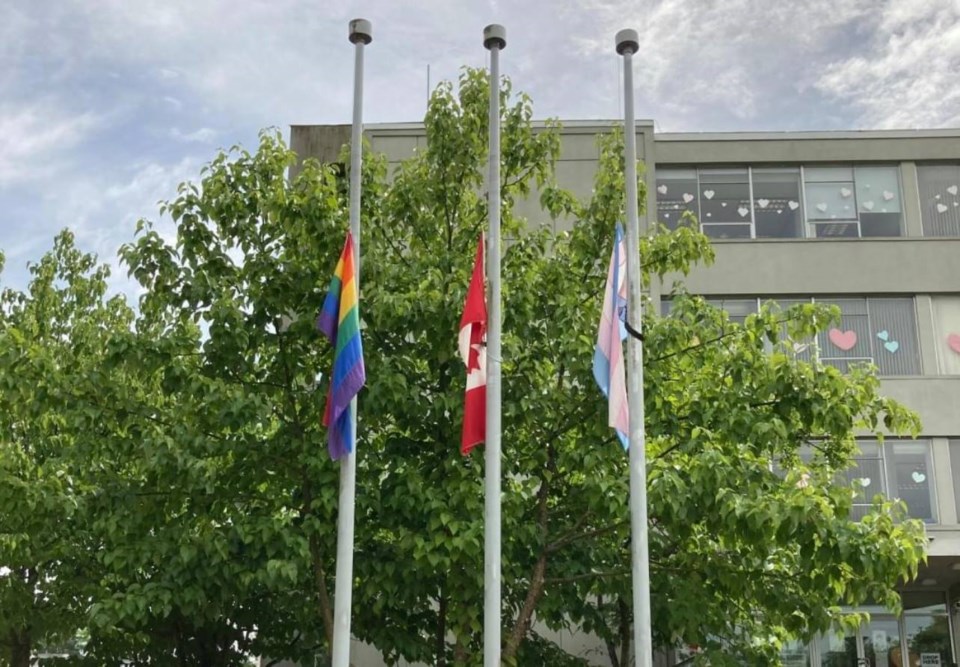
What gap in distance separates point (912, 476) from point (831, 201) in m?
6.70

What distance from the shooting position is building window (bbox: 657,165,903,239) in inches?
1018

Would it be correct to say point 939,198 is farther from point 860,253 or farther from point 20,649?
point 20,649

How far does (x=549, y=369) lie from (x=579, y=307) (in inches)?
34.1

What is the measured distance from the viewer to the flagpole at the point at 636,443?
11336 millimetres

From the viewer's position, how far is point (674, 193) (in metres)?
26.0

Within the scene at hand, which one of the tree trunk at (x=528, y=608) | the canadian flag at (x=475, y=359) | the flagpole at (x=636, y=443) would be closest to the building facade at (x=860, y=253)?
the flagpole at (x=636, y=443)

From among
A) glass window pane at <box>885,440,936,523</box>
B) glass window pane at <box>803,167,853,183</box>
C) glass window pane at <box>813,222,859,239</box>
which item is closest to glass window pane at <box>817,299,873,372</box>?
glass window pane at <box>813,222,859,239</box>

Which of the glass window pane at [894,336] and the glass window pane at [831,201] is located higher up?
the glass window pane at [831,201]

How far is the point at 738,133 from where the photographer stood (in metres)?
26.1

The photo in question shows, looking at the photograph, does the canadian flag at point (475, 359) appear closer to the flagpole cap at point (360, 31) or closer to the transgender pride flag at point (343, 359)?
the transgender pride flag at point (343, 359)

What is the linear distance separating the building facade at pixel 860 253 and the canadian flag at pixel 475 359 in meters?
12.6

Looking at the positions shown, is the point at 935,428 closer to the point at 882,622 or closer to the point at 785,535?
the point at 882,622

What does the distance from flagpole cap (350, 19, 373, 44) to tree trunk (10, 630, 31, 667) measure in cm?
1162

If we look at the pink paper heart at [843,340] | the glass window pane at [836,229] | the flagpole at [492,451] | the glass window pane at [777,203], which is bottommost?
the flagpole at [492,451]
